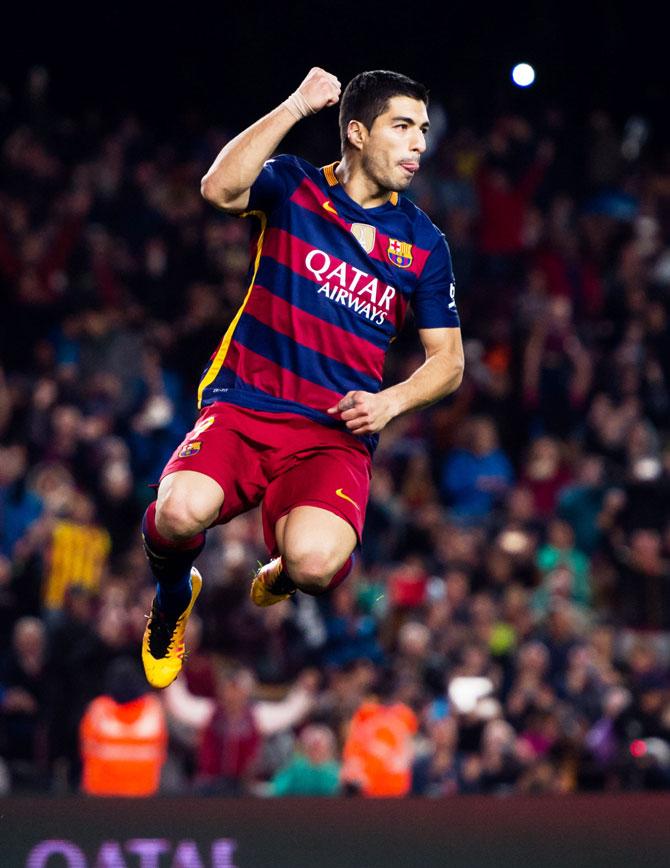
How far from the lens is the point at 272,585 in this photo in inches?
248

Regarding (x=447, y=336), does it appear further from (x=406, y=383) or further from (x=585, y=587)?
(x=585, y=587)

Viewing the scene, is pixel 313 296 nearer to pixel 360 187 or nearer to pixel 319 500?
pixel 360 187

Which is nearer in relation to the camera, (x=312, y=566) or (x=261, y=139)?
(x=261, y=139)

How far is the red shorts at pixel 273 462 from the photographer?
584 cm

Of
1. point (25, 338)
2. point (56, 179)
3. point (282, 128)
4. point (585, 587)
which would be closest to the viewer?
point (282, 128)

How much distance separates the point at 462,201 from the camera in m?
14.9

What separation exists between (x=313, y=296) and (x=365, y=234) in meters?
0.30

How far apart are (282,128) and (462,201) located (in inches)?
375

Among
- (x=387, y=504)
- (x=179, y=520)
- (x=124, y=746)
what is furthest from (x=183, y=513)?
(x=387, y=504)

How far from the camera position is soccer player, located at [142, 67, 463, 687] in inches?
229

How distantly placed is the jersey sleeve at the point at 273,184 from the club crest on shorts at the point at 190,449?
0.83m

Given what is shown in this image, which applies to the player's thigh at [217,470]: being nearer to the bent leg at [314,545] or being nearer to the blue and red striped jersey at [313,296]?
the blue and red striped jersey at [313,296]

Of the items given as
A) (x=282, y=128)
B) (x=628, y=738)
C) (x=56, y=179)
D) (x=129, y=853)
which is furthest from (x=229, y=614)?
(x=282, y=128)

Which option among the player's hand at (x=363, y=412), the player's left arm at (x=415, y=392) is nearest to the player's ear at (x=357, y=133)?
the player's left arm at (x=415, y=392)
